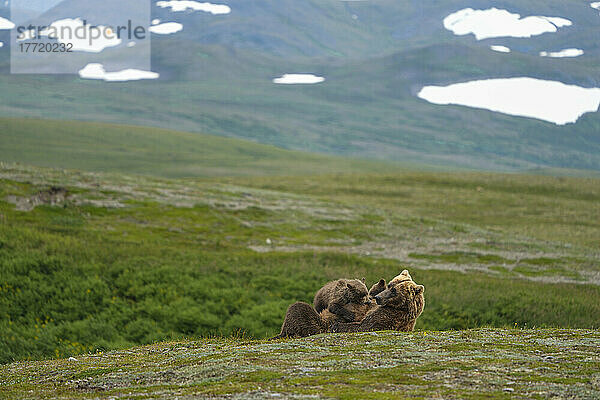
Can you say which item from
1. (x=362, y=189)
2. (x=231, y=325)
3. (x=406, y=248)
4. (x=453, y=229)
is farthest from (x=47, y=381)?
(x=362, y=189)

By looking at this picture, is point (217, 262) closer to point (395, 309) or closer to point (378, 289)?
point (378, 289)

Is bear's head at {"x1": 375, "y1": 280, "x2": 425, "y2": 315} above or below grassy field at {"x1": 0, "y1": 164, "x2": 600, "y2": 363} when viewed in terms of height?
above

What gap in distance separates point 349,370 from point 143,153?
159675 millimetres

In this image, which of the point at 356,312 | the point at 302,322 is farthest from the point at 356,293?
the point at 302,322

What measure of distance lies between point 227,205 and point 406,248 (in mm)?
16525

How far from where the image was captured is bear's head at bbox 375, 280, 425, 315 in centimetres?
1565

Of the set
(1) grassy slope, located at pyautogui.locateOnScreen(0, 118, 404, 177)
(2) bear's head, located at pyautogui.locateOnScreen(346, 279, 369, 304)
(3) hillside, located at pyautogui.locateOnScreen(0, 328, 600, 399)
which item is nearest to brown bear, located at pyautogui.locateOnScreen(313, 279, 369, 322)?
(2) bear's head, located at pyautogui.locateOnScreen(346, 279, 369, 304)

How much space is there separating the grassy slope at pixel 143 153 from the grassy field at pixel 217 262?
3131 inches

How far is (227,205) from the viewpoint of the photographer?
172 feet

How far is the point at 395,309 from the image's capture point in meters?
16.0

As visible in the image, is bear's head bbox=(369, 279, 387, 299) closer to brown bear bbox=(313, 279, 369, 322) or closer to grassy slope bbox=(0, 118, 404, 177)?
brown bear bbox=(313, 279, 369, 322)

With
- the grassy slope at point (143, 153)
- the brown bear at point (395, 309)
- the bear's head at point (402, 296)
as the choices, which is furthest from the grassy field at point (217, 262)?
the grassy slope at point (143, 153)

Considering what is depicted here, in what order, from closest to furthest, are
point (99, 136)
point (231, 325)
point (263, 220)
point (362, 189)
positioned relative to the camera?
point (231, 325) < point (263, 220) < point (362, 189) < point (99, 136)

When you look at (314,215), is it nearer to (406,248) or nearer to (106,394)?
(406,248)
